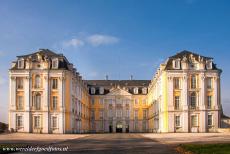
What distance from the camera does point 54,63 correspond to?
229 feet

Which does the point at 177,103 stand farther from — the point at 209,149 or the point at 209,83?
the point at 209,149

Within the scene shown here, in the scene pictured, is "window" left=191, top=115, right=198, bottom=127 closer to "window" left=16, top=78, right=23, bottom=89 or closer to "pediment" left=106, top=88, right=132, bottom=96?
"window" left=16, top=78, right=23, bottom=89

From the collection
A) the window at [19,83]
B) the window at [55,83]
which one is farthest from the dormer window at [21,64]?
the window at [55,83]

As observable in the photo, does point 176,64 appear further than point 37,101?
Yes

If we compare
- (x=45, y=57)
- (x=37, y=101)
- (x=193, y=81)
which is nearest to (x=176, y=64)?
(x=193, y=81)

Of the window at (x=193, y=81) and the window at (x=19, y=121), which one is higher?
the window at (x=193, y=81)

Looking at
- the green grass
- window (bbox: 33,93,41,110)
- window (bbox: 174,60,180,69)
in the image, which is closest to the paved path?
the green grass

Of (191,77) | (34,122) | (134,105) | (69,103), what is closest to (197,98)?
(191,77)

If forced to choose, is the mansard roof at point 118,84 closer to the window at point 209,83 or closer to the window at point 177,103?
the window at point 177,103

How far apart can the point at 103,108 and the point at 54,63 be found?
146 ft

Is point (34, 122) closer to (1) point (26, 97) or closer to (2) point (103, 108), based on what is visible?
(1) point (26, 97)

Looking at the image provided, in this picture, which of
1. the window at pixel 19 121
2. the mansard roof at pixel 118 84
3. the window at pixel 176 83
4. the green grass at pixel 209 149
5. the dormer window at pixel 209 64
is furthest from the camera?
the mansard roof at pixel 118 84

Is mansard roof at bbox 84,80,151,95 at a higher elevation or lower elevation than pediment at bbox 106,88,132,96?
higher

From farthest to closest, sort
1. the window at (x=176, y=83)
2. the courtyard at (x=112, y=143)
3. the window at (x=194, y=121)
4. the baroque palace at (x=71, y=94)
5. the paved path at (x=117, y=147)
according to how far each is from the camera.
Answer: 1. the window at (x=176, y=83)
2. the window at (x=194, y=121)
3. the baroque palace at (x=71, y=94)
4. the courtyard at (x=112, y=143)
5. the paved path at (x=117, y=147)
